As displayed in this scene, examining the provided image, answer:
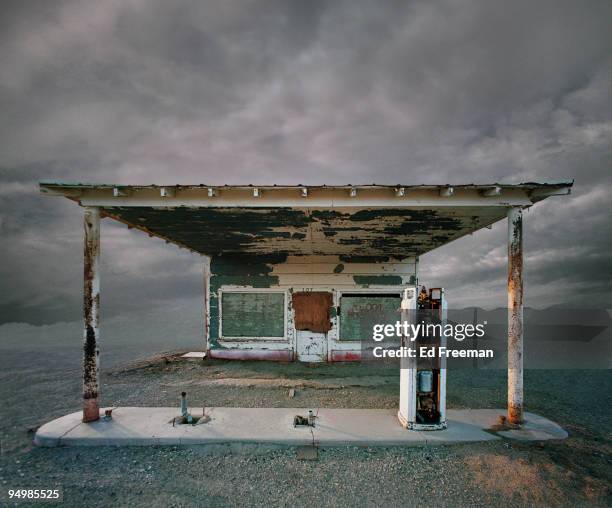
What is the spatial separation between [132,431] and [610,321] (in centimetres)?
5275

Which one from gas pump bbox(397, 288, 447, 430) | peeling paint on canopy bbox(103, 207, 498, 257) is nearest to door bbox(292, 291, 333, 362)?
peeling paint on canopy bbox(103, 207, 498, 257)

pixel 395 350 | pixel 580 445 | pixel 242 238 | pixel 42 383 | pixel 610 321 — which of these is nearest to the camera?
pixel 580 445

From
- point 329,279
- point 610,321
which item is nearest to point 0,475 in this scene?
point 329,279

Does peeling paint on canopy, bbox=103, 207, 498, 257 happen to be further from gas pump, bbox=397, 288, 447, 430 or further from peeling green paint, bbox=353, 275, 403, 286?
gas pump, bbox=397, 288, 447, 430

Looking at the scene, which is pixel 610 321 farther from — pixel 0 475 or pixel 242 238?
pixel 0 475

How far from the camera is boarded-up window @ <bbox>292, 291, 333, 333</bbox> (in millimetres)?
12688

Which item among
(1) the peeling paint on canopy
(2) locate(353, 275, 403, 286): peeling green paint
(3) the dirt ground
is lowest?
(3) the dirt ground

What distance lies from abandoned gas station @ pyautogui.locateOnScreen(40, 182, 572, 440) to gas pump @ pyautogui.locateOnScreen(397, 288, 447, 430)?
27 millimetres

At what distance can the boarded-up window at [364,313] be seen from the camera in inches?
501

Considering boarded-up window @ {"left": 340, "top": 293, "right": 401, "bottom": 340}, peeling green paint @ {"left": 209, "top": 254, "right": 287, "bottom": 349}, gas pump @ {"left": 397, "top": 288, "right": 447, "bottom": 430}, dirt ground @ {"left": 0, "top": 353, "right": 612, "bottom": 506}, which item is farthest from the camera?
peeling green paint @ {"left": 209, "top": 254, "right": 287, "bottom": 349}

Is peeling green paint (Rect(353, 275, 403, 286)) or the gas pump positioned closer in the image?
the gas pump

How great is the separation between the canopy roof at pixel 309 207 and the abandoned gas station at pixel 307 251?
2 cm

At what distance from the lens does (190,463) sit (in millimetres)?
4945

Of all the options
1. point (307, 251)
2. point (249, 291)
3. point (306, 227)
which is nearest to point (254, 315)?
point (249, 291)
